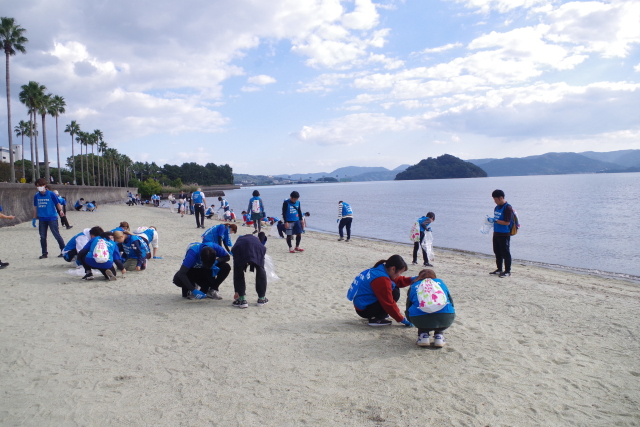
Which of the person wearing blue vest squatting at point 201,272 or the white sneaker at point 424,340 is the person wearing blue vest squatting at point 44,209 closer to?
the person wearing blue vest squatting at point 201,272

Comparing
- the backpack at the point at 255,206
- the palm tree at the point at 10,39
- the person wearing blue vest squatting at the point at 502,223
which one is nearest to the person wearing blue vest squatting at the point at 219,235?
the person wearing blue vest squatting at the point at 502,223

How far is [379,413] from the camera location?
11.5ft

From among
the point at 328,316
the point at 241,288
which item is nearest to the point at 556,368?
the point at 328,316

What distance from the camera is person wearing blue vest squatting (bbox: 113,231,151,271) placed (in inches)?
343

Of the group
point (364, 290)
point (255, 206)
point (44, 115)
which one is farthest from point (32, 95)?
point (364, 290)

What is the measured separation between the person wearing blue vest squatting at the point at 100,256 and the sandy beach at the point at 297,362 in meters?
0.37

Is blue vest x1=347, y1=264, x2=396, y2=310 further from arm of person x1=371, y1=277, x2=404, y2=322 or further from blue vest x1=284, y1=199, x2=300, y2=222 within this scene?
blue vest x1=284, y1=199, x2=300, y2=222

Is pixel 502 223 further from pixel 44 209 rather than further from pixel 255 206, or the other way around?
pixel 44 209

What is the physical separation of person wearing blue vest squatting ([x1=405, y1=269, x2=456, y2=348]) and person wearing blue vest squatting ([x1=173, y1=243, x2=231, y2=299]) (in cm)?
310

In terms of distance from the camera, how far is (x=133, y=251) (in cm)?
900

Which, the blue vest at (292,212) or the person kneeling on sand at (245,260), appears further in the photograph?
the blue vest at (292,212)

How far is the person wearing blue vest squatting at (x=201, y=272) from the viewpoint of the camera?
6.62 metres

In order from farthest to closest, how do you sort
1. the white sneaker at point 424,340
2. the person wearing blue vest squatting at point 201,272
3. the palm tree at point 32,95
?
the palm tree at point 32,95 → the person wearing blue vest squatting at point 201,272 → the white sneaker at point 424,340

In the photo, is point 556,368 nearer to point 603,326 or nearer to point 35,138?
point 603,326
